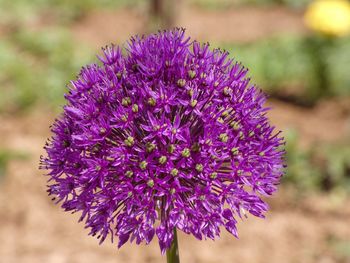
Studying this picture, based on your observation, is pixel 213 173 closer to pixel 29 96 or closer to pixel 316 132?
pixel 316 132

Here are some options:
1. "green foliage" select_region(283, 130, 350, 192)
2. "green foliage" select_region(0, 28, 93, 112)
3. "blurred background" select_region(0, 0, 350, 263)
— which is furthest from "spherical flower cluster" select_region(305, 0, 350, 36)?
"green foliage" select_region(0, 28, 93, 112)

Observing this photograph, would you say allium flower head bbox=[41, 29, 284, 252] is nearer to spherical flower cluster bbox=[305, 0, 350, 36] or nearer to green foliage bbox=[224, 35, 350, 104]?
green foliage bbox=[224, 35, 350, 104]

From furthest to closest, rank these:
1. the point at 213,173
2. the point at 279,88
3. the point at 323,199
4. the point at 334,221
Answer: the point at 279,88, the point at 323,199, the point at 334,221, the point at 213,173

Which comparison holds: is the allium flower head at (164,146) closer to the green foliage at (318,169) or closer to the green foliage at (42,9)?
A: the green foliage at (318,169)

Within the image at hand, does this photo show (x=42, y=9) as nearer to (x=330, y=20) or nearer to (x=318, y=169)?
(x=330, y=20)

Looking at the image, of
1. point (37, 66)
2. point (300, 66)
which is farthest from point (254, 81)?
point (37, 66)

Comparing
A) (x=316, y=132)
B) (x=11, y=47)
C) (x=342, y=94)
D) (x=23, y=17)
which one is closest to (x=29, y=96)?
(x=11, y=47)
